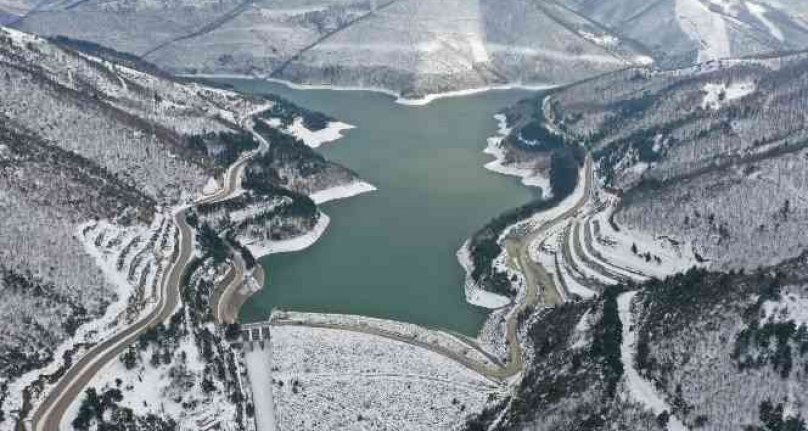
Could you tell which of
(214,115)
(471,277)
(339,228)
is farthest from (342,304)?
(214,115)

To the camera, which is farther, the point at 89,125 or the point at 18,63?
the point at 18,63

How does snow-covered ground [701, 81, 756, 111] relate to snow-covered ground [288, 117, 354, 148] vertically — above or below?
below

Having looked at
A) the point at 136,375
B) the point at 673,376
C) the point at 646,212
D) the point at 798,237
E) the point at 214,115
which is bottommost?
the point at 673,376

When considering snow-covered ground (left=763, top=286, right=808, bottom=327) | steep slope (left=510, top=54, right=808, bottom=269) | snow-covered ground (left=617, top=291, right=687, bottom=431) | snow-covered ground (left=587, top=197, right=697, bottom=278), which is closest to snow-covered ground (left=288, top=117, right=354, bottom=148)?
steep slope (left=510, top=54, right=808, bottom=269)

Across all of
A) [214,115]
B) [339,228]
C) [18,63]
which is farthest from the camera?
[214,115]

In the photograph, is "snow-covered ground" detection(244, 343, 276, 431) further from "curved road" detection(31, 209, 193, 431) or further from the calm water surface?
"curved road" detection(31, 209, 193, 431)

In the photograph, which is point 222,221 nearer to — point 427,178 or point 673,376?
point 427,178
